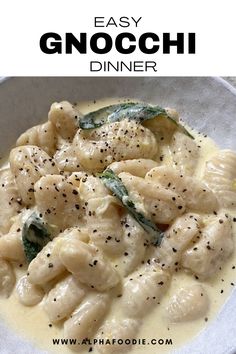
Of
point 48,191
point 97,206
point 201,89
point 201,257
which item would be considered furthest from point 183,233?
point 201,89

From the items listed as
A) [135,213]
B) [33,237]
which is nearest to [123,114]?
[135,213]

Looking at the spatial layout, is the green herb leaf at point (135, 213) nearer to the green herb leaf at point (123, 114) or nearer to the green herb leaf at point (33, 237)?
the green herb leaf at point (33, 237)

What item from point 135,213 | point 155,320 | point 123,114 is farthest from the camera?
point 123,114

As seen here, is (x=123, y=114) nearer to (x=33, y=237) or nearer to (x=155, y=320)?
(x=33, y=237)

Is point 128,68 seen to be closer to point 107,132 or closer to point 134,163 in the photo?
point 107,132

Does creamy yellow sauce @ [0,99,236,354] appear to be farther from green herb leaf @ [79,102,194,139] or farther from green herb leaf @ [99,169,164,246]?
green herb leaf @ [79,102,194,139]

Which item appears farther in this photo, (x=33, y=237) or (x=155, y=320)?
(x=33, y=237)
